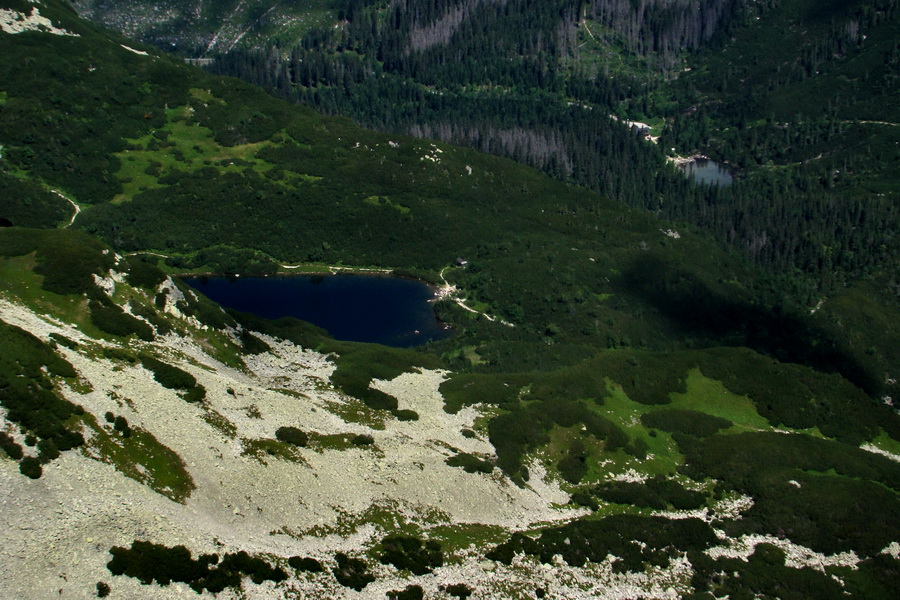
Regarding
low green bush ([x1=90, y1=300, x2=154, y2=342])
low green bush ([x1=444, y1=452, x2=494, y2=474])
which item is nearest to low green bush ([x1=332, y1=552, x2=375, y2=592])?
low green bush ([x1=444, y1=452, x2=494, y2=474])

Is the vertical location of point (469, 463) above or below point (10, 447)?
below

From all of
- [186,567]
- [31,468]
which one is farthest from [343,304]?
[186,567]

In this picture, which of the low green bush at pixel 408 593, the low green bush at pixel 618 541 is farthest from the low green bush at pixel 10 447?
the low green bush at pixel 618 541

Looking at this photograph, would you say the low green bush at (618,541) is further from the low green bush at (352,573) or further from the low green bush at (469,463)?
the low green bush at (352,573)

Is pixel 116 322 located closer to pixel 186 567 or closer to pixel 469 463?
pixel 469 463

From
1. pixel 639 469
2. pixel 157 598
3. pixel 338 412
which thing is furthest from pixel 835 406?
pixel 157 598

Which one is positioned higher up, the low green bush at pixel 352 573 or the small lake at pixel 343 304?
the low green bush at pixel 352 573

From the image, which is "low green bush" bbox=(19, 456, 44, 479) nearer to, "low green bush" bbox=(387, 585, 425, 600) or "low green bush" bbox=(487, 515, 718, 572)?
"low green bush" bbox=(387, 585, 425, 600)

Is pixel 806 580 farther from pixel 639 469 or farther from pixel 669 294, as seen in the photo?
pixel 669 294
